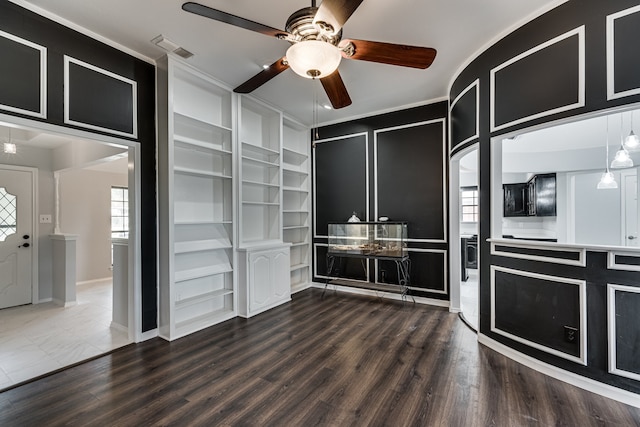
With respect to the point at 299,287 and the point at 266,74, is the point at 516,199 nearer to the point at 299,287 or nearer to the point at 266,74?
the point at 299,287

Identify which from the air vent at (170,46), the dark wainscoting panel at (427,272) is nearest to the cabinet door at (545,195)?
the dark wainscoting panel at (427,272)

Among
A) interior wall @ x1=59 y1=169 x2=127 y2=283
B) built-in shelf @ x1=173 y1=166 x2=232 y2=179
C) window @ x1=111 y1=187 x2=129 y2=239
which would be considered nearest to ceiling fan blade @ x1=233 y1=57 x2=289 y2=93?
built-in shelf @ x1=173 y1=166 x2=232 y2=179

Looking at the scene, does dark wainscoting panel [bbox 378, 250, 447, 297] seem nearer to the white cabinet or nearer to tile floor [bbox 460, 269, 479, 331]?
tile floor [bbox 460, 269, 479, 331]

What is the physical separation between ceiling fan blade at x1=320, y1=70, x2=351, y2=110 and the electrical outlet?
107 inches

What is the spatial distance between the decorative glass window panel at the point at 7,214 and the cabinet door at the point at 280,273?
3.91 metres

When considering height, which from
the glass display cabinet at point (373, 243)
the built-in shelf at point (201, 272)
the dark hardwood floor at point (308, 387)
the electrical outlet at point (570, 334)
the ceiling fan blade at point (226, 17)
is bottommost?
the dark hardwood floor at point (308, 387)

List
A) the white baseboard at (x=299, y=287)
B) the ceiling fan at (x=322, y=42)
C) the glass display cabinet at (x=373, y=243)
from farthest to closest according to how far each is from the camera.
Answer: the white baseboard at (x=299, y=287) < the glass display cabinet at (x=373, y=243) < the ceiling fan at (x=322, y=42)

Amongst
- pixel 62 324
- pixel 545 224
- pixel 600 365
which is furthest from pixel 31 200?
pixel 545 224

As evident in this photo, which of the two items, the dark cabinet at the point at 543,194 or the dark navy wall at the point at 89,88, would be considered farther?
the dark cabinet at the point at 543,194

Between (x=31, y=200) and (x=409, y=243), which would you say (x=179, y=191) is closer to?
(x=31, y=200)

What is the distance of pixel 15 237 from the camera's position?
14.0 ft

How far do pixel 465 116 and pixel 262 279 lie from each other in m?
3.27

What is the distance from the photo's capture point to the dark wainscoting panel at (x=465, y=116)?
310 cm

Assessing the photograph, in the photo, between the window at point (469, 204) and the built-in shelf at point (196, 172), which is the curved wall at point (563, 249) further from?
the window at point (469, 204)
